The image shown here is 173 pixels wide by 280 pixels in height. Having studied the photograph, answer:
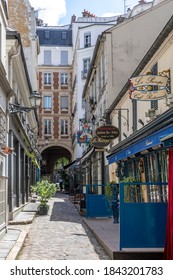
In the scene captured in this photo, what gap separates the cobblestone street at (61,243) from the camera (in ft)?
32.3

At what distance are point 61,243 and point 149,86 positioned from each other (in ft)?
14.4

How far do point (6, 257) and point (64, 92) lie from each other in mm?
50713

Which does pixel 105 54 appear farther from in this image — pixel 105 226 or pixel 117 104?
pixel 105 226

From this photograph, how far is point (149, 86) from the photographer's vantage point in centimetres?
1148

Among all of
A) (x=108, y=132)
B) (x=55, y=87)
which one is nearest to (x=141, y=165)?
(x=108, y=132)

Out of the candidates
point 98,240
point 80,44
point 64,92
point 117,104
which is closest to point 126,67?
point 117,104

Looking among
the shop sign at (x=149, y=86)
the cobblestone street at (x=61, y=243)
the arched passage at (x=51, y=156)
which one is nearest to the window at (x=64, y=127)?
the arched passage at (x=51, y=156)

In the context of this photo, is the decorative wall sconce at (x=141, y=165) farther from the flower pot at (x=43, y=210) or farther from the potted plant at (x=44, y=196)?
the flower pot at (x=43, y=210)

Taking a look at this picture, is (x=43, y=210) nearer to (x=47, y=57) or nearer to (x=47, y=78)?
(x=47, y=78)

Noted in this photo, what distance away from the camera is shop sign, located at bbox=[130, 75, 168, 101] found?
1118cm

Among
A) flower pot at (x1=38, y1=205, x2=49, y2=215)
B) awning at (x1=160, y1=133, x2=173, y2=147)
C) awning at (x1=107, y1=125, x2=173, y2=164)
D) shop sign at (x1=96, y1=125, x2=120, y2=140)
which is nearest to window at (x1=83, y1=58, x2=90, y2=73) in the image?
flower pot at (x1=38, y1=205, x2=49, y2=215)

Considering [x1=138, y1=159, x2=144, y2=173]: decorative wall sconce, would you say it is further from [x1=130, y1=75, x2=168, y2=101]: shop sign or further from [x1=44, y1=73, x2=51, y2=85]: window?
[x1=44, y1=73, x2=51, y2=85]: window

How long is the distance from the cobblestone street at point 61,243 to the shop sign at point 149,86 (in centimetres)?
382

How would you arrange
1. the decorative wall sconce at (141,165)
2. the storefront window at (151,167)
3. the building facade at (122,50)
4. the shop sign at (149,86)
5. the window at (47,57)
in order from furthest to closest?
the window at (47,57) → the building facade at (122,50) → the decorative wall sconce at (141,165) → the storefront window at (151,167) → the shop sign at (149,86)
